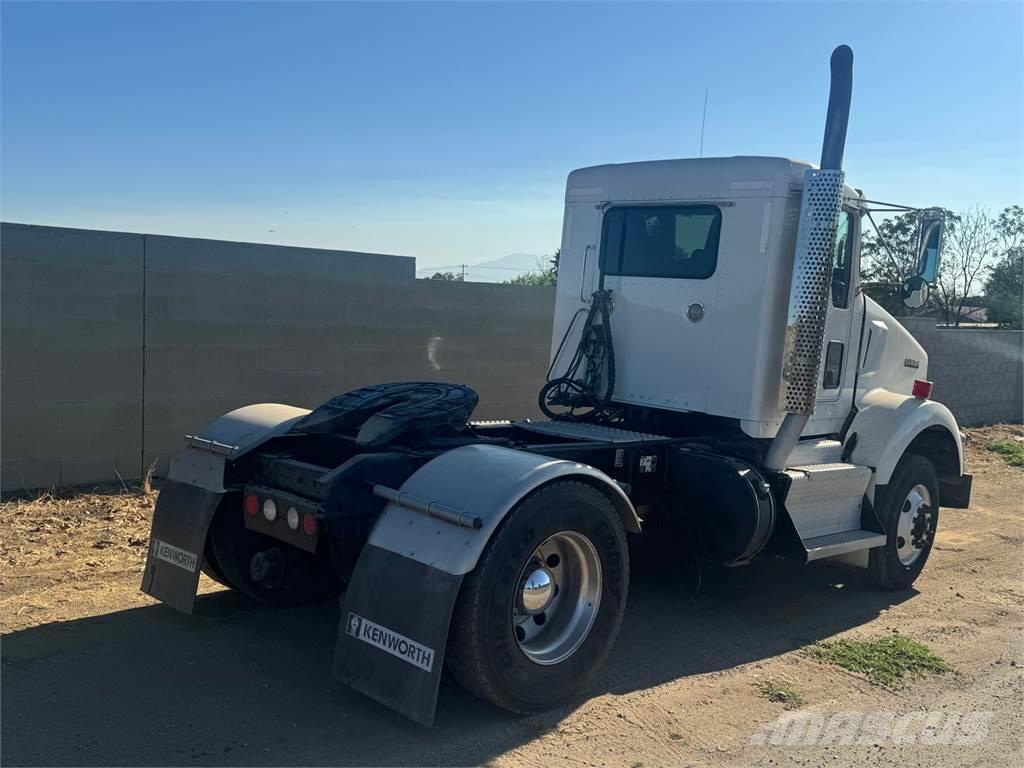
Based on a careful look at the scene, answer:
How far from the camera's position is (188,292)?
876 cm

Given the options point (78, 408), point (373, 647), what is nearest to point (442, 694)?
point (373, 647)

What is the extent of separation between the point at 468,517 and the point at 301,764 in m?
1.21

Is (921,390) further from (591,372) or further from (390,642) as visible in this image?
(390,642)

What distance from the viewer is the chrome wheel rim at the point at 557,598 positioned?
4527 millimetres

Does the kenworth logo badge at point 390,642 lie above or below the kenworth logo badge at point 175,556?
above

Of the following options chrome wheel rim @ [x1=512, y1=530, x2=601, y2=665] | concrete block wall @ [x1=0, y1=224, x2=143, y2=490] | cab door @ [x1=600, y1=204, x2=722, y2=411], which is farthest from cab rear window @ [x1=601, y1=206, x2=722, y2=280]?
concrete block wall @ [x1=0, y1=224, x2=143, y2=490]

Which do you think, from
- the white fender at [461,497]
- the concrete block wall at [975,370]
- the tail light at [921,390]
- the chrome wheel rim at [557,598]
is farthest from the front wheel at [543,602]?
the concrete block wall at [975,370]

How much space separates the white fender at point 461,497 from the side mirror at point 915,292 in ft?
10.8

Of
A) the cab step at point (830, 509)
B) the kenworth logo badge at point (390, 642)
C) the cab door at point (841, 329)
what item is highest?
the cab door at point (841, 329)

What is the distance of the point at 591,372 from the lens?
22.1ft

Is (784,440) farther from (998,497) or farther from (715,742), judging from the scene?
(998,497)

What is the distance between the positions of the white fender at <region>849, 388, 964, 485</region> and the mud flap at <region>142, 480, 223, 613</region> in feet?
14.5

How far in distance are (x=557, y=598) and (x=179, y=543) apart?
83.3 inches

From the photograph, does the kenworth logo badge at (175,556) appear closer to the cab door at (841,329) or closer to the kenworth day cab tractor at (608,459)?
the kenworth day cab tractor at (608,459)
